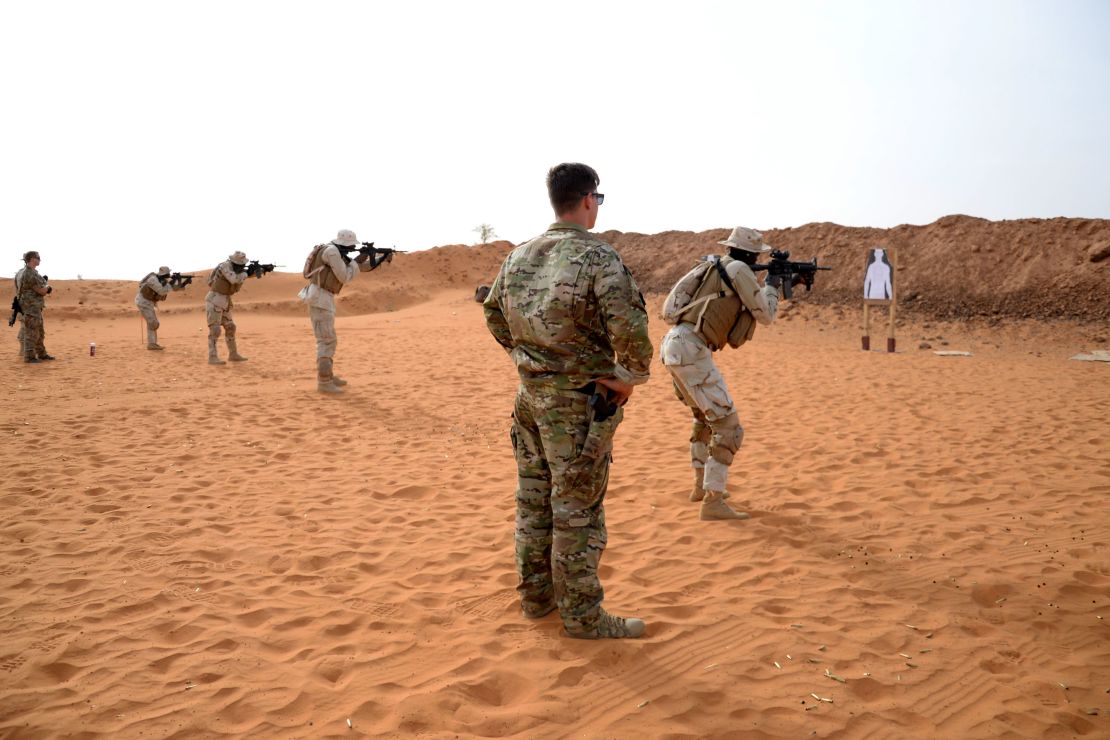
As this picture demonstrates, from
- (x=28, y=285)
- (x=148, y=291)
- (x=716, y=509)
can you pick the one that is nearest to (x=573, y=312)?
(x=716, y=509)

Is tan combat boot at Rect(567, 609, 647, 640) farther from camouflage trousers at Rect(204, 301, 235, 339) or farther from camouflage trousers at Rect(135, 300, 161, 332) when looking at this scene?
camouflage trousers at Rect(135, 300, 161, 332)

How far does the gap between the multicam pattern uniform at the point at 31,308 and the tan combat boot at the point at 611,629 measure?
47.8ft

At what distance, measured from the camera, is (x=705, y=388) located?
5.21m

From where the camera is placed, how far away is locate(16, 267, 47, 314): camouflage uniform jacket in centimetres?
1362

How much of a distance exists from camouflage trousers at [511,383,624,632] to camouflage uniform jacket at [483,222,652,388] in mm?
132

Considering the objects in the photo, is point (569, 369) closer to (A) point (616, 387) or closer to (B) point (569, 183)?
(A) point (616, 387)

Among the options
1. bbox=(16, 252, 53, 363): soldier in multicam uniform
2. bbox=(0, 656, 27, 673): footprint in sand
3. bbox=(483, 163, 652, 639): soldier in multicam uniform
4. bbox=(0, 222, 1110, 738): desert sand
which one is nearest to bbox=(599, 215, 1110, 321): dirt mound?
bbox=(0, 222, 1110, 738): desert sand

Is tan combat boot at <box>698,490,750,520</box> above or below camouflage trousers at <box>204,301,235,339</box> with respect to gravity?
below

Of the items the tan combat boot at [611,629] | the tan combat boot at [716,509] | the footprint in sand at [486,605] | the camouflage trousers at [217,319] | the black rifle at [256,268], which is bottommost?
the footprint in sand at [486,605]

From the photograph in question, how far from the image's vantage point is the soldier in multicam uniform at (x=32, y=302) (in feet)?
44.7

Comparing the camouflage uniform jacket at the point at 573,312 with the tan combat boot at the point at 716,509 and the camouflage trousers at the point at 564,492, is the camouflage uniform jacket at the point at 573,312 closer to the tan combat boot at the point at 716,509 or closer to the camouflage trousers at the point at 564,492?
the camouflage trousers at the point at 564,492

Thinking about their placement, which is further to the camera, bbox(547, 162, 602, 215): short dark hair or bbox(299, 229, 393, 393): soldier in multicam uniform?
bbox(299, 229, 393, 393): soldier in multicam uniform

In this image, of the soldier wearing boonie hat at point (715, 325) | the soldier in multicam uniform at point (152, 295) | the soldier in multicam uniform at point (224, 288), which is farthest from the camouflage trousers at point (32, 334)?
the soldier wearing boonie hat at point (715, 325)

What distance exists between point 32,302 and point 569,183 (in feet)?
48.5
